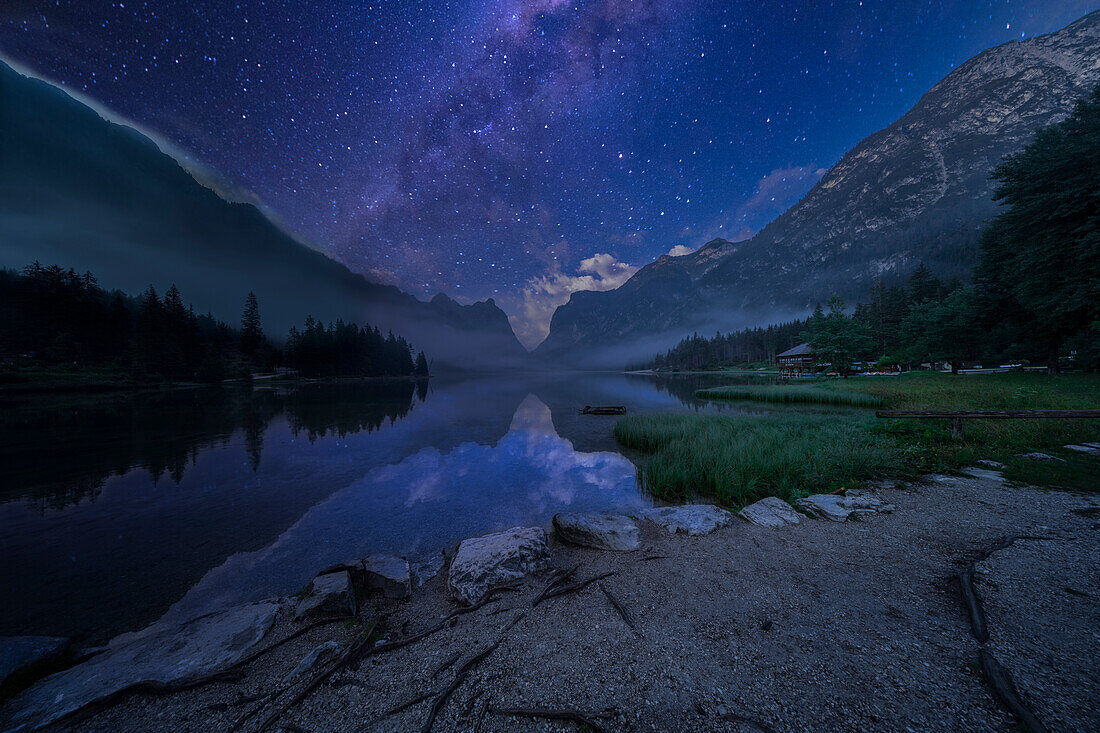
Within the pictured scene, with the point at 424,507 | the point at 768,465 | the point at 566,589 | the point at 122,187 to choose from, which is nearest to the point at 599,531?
the point at 566,589

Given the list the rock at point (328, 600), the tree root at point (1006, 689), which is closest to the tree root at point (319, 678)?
the rock at point (328, 600)

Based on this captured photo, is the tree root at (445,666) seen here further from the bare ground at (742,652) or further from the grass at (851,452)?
the grass at (851,452)

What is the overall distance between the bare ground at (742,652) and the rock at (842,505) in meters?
1.32

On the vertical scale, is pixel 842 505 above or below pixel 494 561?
below

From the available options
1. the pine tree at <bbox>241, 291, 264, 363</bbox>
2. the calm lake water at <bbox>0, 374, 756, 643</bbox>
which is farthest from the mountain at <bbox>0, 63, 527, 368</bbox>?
the calm lake water at <bbox>0, 374, 756, 643</bbox>

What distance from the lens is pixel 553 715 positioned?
318cm

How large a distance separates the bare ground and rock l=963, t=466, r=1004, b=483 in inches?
133

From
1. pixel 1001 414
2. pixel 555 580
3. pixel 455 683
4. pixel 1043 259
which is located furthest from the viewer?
pixel 1043 259

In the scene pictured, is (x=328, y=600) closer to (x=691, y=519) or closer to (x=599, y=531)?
(x=599, y=531)

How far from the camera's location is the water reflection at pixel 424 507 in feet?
23.3

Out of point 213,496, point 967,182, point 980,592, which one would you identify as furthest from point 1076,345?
point 967,182

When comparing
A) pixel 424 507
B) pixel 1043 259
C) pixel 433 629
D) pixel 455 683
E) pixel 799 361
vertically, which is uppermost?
pixel 1043 259

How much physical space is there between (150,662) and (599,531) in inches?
272

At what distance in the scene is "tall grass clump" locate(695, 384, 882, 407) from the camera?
2725 centimetres
